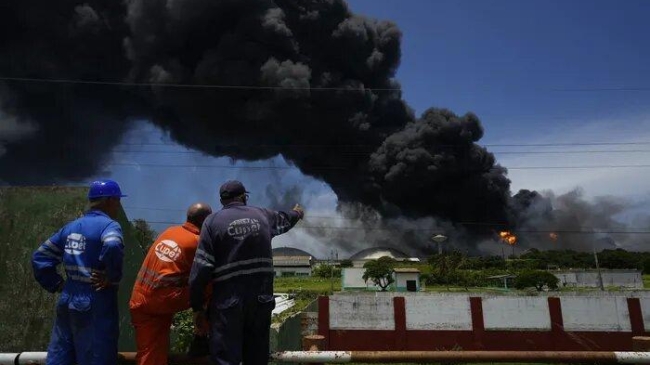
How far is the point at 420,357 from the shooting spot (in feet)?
8.75

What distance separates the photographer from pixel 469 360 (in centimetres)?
263

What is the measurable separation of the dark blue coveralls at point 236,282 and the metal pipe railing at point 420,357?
0.73 feet

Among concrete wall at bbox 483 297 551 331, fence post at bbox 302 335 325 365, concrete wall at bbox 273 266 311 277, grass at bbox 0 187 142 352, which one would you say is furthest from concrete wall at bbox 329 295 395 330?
concrete wall at bbox 273 266 311 277

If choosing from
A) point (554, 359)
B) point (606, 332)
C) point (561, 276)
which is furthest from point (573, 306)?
point (561, 276)

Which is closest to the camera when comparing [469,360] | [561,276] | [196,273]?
[196,273]

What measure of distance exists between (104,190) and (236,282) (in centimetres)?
105

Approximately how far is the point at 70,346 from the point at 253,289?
1080 millimetres

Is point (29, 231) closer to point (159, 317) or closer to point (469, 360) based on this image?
point (159, 317)

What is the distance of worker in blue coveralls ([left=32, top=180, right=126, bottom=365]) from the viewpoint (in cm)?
262

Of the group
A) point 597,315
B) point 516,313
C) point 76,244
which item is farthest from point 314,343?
point 597,315

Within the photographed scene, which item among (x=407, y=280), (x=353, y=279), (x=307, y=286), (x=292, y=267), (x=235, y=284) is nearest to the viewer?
(x=235, y=284)

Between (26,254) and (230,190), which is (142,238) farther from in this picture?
(230,190)

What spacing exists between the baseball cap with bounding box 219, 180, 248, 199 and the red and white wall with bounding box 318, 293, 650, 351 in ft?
63.6

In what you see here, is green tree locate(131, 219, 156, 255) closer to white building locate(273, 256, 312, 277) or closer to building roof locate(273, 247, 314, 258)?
white building locate(273, 256, 312, 277)
